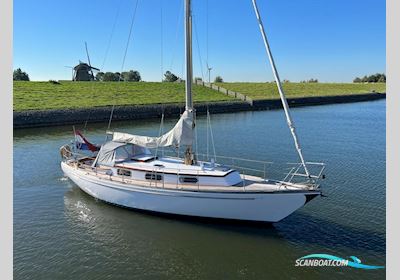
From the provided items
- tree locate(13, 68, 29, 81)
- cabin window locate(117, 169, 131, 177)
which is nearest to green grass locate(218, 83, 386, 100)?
tree locate(13, 68, 29, 81)

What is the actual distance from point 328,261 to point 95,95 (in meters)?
63.6

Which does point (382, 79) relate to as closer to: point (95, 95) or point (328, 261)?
point (95, 95)

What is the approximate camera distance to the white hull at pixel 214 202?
16266 millimetres

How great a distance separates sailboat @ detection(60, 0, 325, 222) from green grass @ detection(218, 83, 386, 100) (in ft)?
232

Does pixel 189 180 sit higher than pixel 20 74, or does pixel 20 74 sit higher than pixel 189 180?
pixel 20 74

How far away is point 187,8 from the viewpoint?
18828 mm

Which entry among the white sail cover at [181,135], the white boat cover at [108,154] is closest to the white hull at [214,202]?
the white boat cover at [108,154]

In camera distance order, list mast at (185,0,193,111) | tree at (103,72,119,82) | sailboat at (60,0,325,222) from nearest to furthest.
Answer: sailboat at (60,0,325,222)
mast at (185,0,193,111)
tree at (103,72,119,82)

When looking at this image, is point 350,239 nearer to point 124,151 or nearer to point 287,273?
point 287,273

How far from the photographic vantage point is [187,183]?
17828mm

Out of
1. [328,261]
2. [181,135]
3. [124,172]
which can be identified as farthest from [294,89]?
[328,261]

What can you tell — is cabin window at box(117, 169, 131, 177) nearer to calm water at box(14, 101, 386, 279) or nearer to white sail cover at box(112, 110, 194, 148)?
white sail cover at box(112, 110, 194, 148)

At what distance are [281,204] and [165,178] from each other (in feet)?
20.2

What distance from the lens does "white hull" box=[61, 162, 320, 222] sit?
16.3 metres
